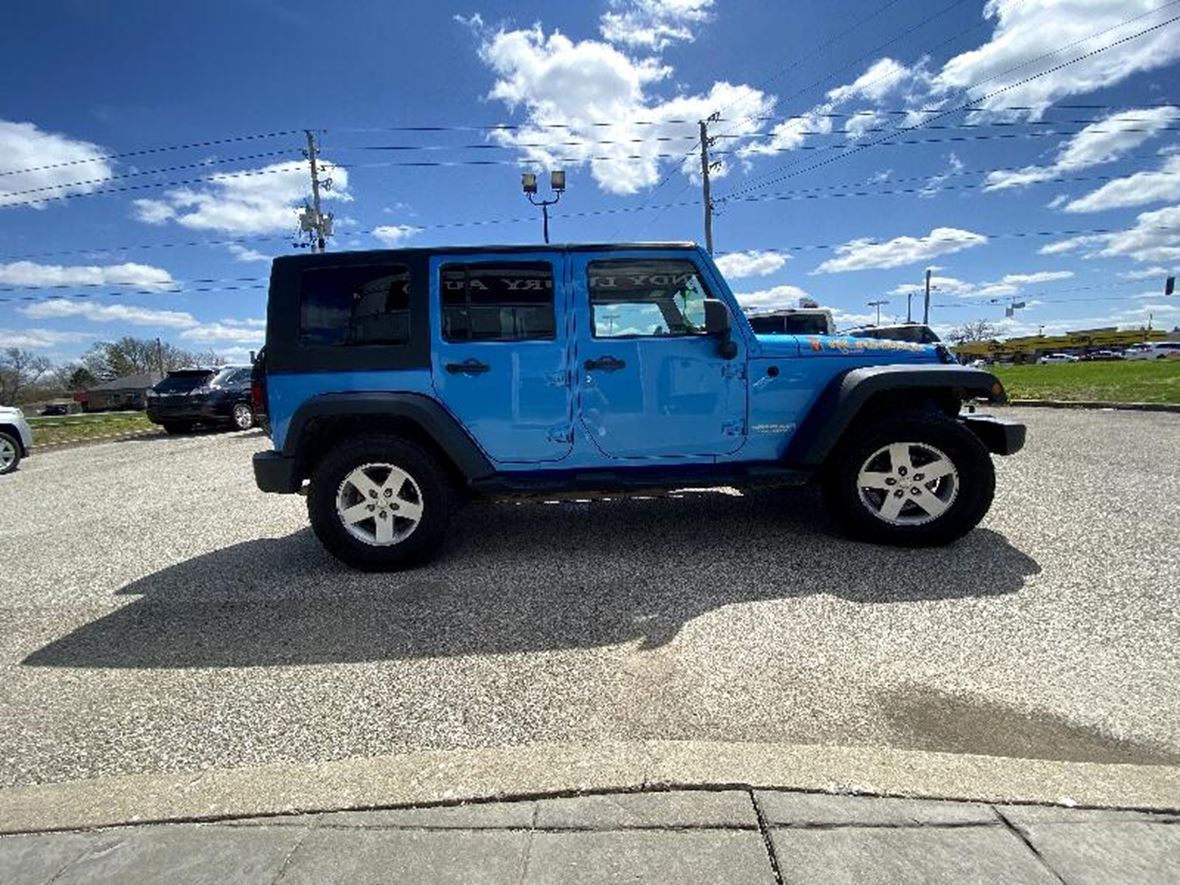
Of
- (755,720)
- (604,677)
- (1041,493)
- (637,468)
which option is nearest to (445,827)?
(604,677)

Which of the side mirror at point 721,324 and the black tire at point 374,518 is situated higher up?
the side mirror at point 721,324

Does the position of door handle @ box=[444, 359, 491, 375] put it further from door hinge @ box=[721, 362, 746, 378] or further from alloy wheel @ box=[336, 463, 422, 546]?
door hinge @ box=[721, 362, 746, 378]

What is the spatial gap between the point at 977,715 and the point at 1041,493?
3.77 meters

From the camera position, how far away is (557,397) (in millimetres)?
3781

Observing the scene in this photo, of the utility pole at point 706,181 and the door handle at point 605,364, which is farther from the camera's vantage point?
Answer: the utility pole at point 706,181

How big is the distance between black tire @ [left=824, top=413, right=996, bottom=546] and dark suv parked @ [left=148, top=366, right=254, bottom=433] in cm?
1358

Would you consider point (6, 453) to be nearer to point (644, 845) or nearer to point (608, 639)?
point (608, 639)

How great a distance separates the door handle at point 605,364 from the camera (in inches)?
149

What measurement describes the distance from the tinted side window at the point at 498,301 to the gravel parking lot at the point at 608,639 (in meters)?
1.48

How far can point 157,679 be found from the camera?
2.64m

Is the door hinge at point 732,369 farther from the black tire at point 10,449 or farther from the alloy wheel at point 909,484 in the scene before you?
the black tire at point 10,449

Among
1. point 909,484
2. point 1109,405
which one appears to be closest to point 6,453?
point 909,484

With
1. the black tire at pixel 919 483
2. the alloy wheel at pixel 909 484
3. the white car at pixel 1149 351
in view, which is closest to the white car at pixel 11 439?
the black tire at pixel 919 483

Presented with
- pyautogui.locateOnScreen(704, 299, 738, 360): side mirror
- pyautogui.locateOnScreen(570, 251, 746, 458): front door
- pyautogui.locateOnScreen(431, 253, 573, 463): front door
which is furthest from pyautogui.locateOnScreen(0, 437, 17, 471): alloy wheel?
pyautogui.locateOnScreen(704, 299, 738, 360): side mirror
